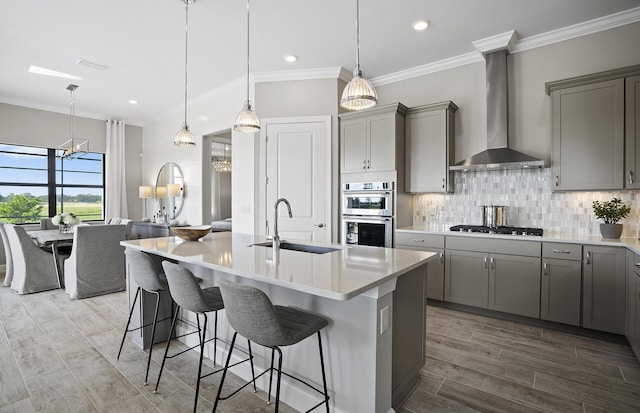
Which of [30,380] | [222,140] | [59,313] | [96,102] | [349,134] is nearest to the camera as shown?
[30,380]

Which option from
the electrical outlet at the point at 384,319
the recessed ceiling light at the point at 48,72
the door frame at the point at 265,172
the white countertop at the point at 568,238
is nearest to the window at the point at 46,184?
the recessed ceiling light at the point at 48,72

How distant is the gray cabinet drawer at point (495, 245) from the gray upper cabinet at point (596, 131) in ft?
2.12

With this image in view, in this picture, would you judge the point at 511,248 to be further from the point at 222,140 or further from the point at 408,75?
the point at 222,140

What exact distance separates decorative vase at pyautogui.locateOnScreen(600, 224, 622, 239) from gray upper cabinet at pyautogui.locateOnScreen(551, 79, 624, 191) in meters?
0.34

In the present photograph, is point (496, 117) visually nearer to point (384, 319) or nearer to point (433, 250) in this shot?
point (433, 250)

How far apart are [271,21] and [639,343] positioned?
4.04 meters

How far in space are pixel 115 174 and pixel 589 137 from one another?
25.6 ft

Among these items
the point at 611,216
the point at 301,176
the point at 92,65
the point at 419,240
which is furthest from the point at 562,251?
the point at 92,65

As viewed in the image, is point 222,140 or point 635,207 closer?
point 635,207

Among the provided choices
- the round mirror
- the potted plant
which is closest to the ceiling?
the potted plant

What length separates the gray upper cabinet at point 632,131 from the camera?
9.47 ft

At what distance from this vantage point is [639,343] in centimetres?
238

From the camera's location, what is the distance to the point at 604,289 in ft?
9.35

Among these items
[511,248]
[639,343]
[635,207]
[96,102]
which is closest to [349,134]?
[511,248]
